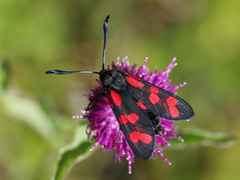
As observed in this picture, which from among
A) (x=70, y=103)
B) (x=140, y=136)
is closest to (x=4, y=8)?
(x=70, y=103)

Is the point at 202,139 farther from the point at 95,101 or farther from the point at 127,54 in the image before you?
the point at 127,54

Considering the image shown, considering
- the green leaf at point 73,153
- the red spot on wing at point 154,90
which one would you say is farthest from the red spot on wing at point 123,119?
the green leaf at point 73,153

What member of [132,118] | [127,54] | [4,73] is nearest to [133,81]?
[132,118]

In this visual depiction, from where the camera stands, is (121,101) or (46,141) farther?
(46,141)

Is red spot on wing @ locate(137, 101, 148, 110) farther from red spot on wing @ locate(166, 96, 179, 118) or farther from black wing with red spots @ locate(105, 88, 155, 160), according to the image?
red spot on wing @ locate(166, 96, 179, 118)

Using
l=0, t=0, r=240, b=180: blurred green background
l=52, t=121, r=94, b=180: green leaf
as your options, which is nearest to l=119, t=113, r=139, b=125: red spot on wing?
l=52, t=121, r=94, b=180: green leaf

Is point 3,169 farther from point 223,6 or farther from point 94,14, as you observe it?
point 223,6
